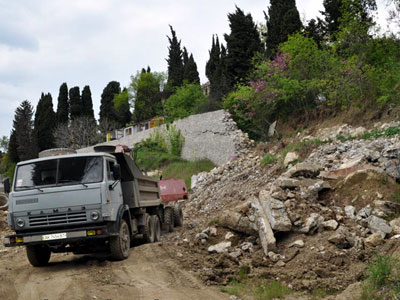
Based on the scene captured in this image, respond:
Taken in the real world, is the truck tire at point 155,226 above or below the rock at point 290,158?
below

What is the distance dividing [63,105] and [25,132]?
22.7ft

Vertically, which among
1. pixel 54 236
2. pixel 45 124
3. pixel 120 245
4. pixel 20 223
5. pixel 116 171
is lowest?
pixel 120 245

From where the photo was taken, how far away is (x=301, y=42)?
26172mm

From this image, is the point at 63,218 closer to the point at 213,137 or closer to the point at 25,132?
the point at 213,137

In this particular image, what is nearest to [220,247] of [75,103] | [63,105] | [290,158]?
[290,158]

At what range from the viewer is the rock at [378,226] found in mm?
8766

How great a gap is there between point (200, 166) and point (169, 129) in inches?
233

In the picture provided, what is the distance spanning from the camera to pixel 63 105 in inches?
2308

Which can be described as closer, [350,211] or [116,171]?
[116,171]

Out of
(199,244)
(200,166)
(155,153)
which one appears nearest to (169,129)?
(155,153)

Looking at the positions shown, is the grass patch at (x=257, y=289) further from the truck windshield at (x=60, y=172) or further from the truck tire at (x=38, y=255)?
the truck tire at (x=38, y=255)

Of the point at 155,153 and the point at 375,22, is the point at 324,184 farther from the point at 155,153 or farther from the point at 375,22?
the point at 155,153

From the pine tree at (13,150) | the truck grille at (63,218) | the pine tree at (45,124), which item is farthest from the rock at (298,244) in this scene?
the pine tree at (13,150)

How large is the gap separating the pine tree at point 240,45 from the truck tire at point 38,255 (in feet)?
94.3
